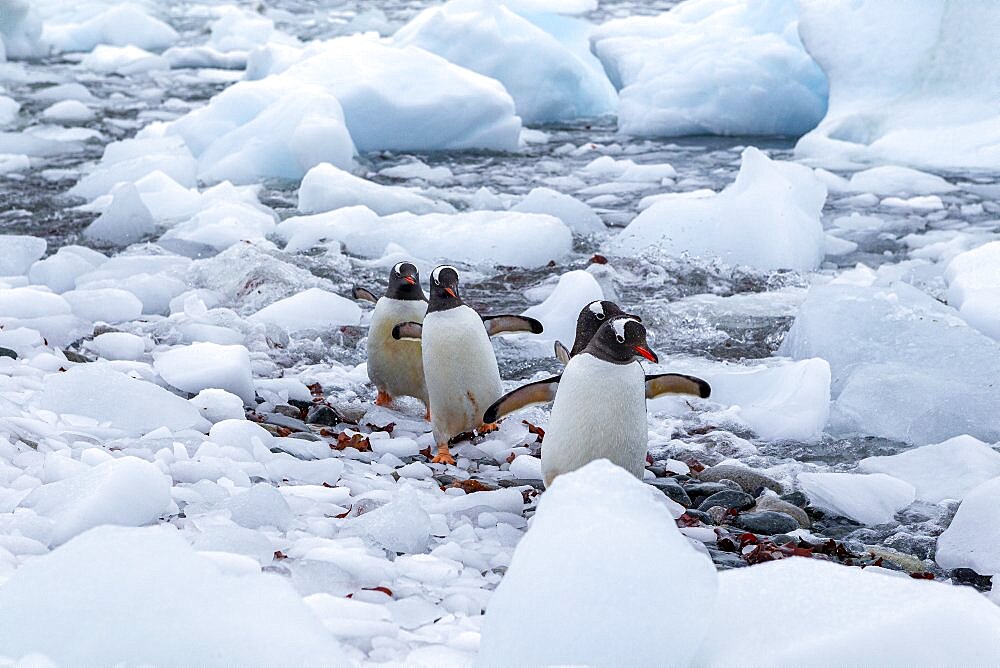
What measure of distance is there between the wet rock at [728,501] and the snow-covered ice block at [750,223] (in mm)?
3584

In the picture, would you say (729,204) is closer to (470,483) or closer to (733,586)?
(470,483)

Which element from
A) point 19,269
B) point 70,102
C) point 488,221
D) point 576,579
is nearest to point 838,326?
point 488,221

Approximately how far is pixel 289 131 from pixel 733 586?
8.15 metres

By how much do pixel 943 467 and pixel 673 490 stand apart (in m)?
1.00

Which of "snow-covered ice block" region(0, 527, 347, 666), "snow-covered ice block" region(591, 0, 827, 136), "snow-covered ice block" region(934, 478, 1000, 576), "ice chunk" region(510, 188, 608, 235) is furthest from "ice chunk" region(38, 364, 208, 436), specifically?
"snow-covered ice block" region(591, 0, 827, 136)

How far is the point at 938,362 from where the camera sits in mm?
4836

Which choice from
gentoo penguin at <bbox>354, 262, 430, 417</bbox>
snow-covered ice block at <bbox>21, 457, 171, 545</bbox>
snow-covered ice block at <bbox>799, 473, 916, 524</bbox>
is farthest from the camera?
gentoo penguin at <bbox>354, 262, 430, 417</bbox>

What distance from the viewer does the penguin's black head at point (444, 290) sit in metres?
4.05

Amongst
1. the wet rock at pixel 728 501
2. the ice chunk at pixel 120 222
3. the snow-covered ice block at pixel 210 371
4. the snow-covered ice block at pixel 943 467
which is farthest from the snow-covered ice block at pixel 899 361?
the ice chunk at pixel 120 222

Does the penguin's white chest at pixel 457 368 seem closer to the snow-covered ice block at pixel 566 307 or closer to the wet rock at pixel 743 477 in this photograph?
the wet rock at pixel 743 477

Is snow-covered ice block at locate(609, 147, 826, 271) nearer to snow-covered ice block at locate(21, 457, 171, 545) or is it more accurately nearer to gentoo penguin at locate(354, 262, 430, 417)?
gentoo penguin at locate(354, 262, 430, 417)

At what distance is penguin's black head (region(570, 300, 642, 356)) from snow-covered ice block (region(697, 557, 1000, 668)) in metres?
1.45

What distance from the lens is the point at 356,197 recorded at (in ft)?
27.3

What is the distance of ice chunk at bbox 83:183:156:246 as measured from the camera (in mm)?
7457
